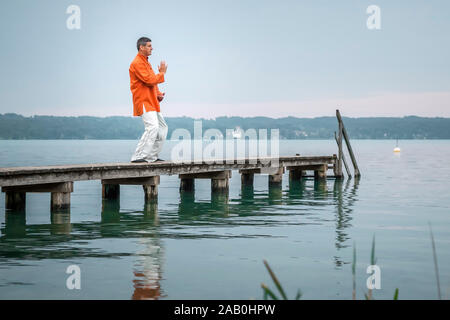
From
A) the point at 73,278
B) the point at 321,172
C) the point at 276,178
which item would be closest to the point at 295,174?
the point at 321,172

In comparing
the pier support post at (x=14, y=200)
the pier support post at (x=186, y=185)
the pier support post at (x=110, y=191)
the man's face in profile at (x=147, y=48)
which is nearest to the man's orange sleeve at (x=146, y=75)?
the man's face in profile at (x=147, y=48)

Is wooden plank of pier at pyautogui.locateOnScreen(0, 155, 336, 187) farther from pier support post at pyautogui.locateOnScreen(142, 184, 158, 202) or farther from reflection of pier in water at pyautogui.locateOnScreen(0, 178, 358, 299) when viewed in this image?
reflection of pier in water at pyautogui.locateOnScreen(0, 178, 358, 299)

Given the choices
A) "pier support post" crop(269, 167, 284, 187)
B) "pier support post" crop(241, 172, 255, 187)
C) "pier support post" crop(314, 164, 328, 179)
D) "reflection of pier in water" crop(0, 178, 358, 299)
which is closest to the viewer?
"reflection of pier in water" crop(0, 178, 358, 299)

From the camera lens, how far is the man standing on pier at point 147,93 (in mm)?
14156

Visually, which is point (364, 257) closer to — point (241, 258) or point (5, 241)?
point (241, 258)

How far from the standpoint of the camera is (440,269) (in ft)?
30.0

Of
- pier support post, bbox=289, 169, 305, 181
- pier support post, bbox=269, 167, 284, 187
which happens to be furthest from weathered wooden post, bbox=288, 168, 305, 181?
pier support post, bbox=269, 167, 284, 187

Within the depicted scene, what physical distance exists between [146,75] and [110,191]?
4.87m

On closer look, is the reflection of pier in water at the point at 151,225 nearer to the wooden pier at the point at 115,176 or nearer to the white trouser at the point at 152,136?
the wooden pier at the point at 115,176

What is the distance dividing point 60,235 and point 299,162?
14437 millimetres

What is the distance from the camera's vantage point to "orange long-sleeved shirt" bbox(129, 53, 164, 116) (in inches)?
559

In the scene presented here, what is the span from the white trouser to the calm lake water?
4.38 feet

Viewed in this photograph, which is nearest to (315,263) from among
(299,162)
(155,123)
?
(155,123)

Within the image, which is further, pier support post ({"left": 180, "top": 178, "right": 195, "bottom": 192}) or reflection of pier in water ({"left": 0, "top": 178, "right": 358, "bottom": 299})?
pier support post ({"left": 180, "top": 178, "right": 195, "bottom": 192})
